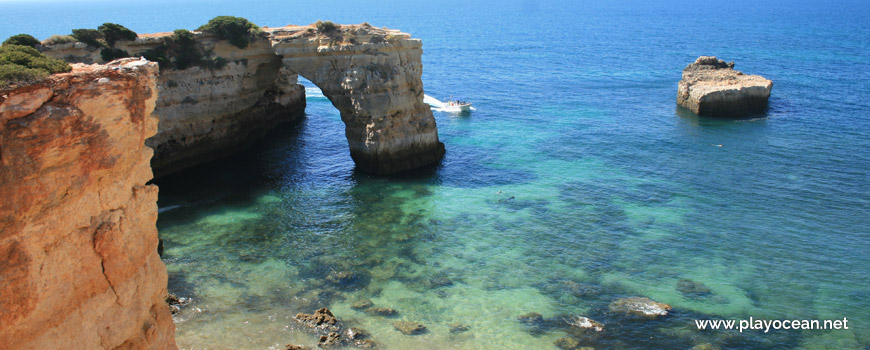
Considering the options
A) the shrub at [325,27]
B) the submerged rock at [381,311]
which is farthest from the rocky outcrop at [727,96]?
the submerged rock at [381,311]

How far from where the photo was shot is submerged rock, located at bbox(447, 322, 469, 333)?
75.3 feet

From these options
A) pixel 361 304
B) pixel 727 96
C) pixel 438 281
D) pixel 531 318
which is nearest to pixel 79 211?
pixel 361 304

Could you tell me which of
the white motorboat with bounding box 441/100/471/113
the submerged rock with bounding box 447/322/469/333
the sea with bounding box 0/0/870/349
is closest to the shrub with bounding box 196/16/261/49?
the sea with bounding box 0/0/870/349

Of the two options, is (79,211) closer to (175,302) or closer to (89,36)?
(175,302)

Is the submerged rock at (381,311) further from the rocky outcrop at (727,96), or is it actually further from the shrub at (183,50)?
the rocky outcrop at (727,96)

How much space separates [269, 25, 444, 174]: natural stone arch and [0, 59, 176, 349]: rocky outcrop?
25.9 meters

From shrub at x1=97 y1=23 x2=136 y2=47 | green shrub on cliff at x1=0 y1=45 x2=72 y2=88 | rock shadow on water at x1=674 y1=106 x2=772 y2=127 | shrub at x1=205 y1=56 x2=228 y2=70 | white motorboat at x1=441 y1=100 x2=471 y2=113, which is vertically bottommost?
rock shadow on water at x1=674 y1=106 x2=772 y2=127

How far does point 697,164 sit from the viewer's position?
142 ft

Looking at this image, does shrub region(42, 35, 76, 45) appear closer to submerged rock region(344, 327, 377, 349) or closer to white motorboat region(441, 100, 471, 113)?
submerged rock region(344, 327, 377, 349)

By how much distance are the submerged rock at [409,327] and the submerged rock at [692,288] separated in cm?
1113

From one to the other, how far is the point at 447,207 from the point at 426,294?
10.6 meters

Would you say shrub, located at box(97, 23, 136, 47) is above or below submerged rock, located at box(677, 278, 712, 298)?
above

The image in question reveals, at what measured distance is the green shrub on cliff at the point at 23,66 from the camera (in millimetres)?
10828

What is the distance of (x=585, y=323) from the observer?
2325 cm
